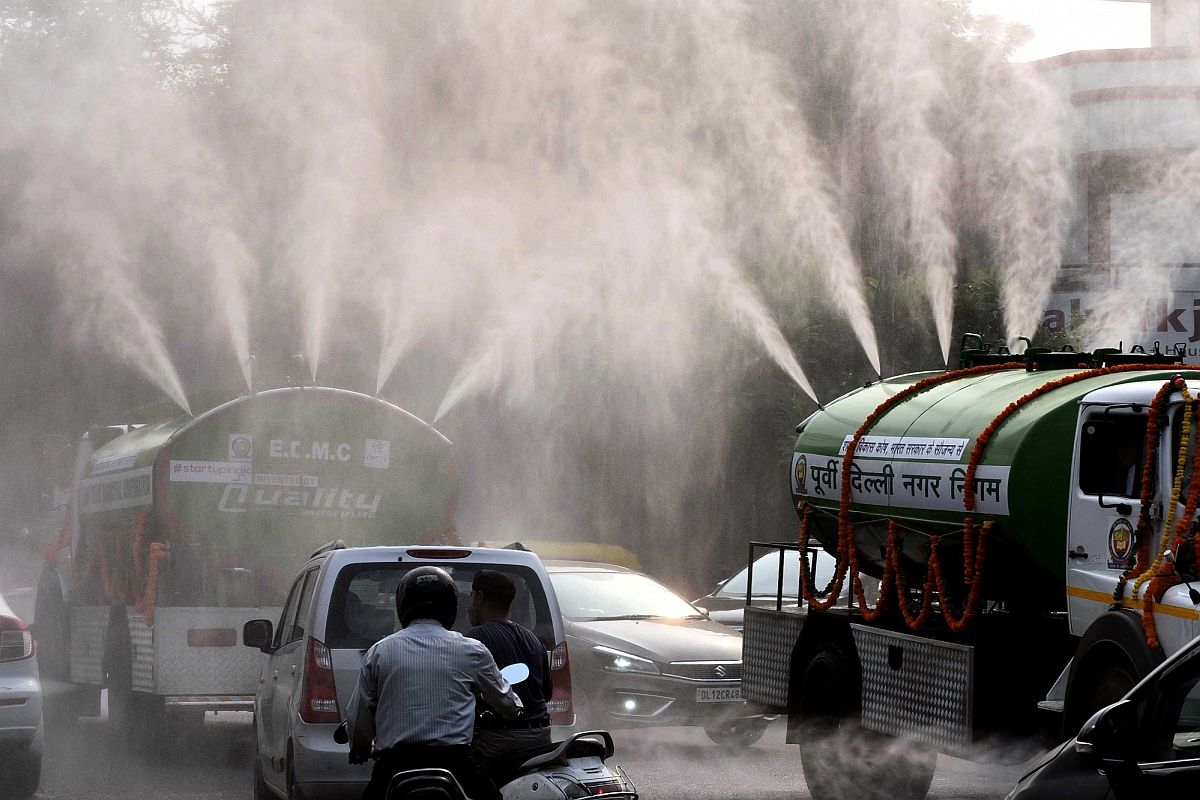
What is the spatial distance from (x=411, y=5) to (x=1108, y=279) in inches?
404

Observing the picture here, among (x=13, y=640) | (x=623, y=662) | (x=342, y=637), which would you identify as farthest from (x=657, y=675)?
(x=13, y=640)

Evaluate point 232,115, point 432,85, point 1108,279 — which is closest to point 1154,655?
point 1108,279

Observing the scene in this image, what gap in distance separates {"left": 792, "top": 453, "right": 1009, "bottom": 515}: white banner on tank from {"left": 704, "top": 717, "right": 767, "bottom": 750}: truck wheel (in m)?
2.10

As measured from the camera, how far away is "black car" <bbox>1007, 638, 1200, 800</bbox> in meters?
4.70

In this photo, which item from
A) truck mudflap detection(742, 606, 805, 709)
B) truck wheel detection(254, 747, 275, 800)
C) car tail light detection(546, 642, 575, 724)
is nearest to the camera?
car tail light detection(546, 642, 575, 724)

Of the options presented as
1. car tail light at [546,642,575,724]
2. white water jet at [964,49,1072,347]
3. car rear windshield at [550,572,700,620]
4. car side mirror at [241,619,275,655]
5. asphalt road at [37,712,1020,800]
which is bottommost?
asphalt road at [37,712,1020,800]

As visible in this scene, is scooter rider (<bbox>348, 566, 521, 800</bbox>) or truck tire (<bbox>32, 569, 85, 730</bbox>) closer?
scooter rider (<bbox>348, 566, 521, 800</bbox>)

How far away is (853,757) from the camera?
35.8 feet

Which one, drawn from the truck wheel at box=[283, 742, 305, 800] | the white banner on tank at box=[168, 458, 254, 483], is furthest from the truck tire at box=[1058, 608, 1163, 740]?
the white banner on tank at box=[168, 458, 254, 483]

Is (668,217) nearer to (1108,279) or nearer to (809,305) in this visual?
(809,305)

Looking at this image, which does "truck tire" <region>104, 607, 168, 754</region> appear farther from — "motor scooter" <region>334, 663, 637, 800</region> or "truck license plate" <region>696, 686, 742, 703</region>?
"motor scooter" <region>334, 663, 637, 800</region>

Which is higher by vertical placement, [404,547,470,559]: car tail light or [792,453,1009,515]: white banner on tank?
[792,453,1009,515]: white banner on tank

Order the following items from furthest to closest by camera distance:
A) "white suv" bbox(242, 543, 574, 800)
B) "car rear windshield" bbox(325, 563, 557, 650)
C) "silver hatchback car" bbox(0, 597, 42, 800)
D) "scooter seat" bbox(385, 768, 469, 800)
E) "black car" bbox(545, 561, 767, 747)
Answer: "black car" bbox(545, 561, 767, 747) → "silver hatchback car" bbox(0, 597, 42, 800) → "car rear windshield" bbox(325, 563, 557, 650) → "white suv" bbox(242, 543, 574, 800) → "scooter seat" bbox(385, 768, 469, 800)

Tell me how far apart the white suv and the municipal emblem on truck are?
2.82 m
